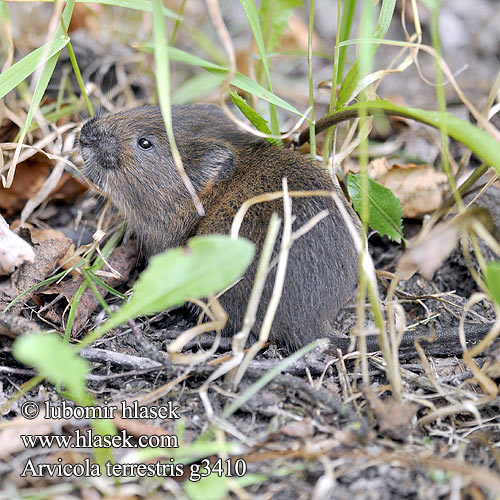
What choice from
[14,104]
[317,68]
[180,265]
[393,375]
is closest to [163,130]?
[14,104]

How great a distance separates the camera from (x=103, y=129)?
12.7 feet

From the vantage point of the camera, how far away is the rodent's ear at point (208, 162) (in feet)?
12.4

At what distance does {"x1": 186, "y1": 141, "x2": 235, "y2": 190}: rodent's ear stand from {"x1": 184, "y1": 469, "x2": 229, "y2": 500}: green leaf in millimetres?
2080

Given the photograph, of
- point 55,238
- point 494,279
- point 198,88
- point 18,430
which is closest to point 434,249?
point 494,279

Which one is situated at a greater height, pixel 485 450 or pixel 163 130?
pixel 163 130

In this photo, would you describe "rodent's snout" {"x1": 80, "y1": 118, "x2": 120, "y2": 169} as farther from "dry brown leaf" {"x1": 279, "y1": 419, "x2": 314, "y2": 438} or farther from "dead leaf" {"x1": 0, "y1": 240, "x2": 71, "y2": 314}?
"dry brown leaf" {"x1": 279, "y1": 419, "x2": 314, "y2": 438}

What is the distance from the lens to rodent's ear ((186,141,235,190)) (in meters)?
3.79

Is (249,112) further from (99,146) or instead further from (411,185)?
(411,185)

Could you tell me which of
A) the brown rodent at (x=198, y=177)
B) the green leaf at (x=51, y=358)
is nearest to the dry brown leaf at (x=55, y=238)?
the brown rodent at (x=198, y=177)

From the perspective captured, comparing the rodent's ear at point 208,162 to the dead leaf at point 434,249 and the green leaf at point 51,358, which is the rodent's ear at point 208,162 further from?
the green leaf at point 51,358

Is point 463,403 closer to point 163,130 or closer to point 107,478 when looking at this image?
point 107,478

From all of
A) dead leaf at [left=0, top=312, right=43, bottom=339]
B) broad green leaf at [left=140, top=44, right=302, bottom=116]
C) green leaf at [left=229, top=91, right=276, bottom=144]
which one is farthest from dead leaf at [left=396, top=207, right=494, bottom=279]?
dead leaf at [left=0, top=312, right=43, bottom=339]

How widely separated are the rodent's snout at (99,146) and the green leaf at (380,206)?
4.81 ft

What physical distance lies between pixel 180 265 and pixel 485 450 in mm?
1448
